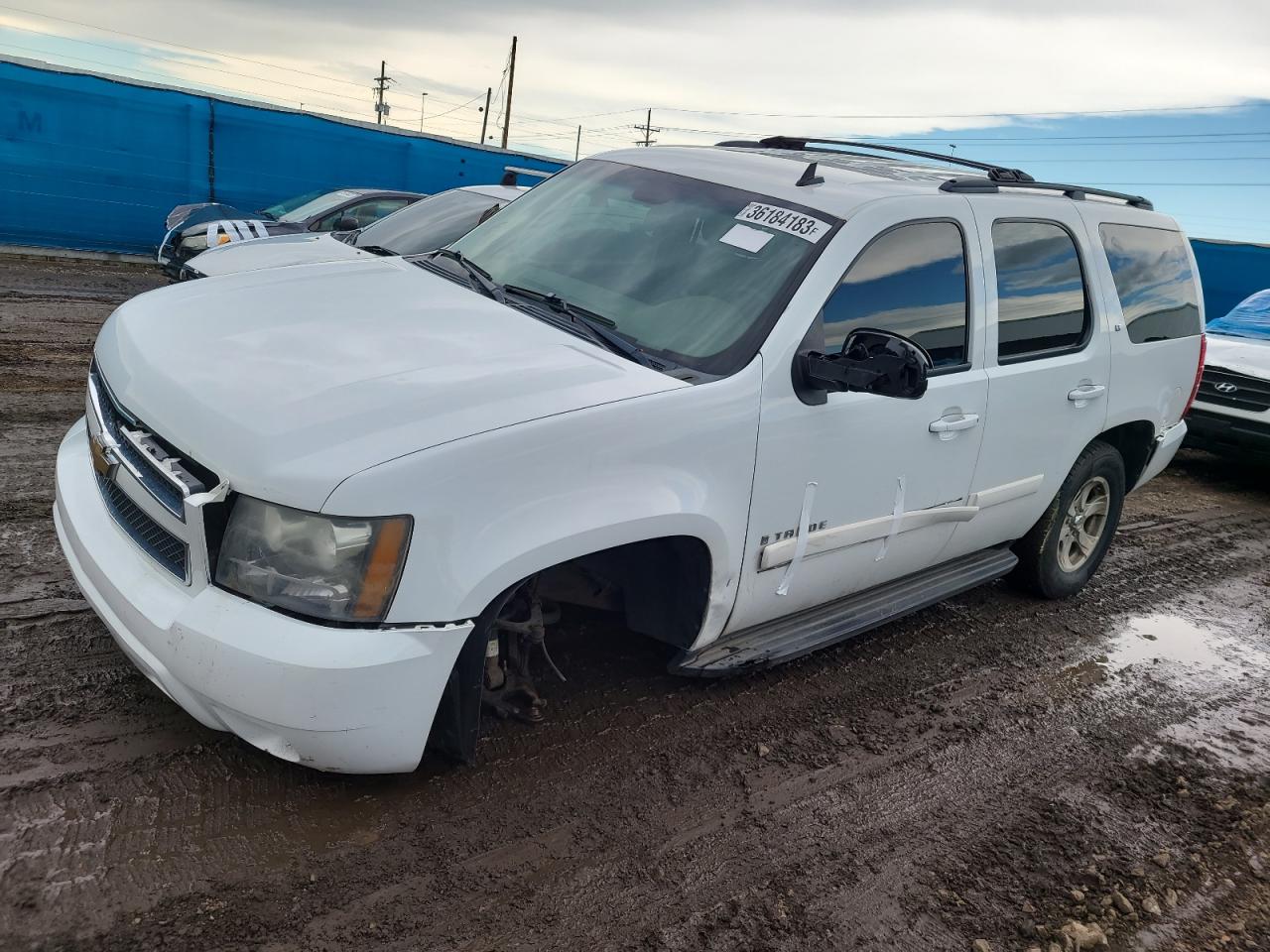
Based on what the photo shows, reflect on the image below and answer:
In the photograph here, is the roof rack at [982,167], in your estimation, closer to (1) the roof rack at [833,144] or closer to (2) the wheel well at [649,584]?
(1) the roof rack at [833,144]

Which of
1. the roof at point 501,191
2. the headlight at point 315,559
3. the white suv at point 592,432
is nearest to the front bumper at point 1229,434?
the white suv at point 592,432

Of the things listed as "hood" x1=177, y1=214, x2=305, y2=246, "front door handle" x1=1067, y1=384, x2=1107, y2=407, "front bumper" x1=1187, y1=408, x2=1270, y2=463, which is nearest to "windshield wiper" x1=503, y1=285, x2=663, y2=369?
"front door handle" x1=1067, y1=384, x2=1107, y2=407

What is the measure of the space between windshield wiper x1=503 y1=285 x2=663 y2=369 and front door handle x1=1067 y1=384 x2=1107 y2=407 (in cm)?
226

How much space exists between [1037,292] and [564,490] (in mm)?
2600

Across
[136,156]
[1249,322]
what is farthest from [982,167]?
[136,156]

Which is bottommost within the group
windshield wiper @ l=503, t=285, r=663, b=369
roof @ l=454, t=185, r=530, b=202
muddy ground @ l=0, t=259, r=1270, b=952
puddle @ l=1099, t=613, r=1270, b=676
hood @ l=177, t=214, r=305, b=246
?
puddle @ l=1099, t=613, r=1270, b=676

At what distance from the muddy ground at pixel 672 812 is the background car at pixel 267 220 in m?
6.66

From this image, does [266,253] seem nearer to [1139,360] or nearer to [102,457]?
[102,457]

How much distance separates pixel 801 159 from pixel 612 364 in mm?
1594

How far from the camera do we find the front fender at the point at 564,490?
2445 mm

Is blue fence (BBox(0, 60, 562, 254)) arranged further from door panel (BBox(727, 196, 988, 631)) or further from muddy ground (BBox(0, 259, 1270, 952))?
door panel (BBox(727, 196, 988, 631))

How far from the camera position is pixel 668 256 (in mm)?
3543

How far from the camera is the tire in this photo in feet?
16.1

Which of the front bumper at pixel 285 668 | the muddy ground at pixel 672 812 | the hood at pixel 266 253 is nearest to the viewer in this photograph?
the front bumper at pixel 285 668
